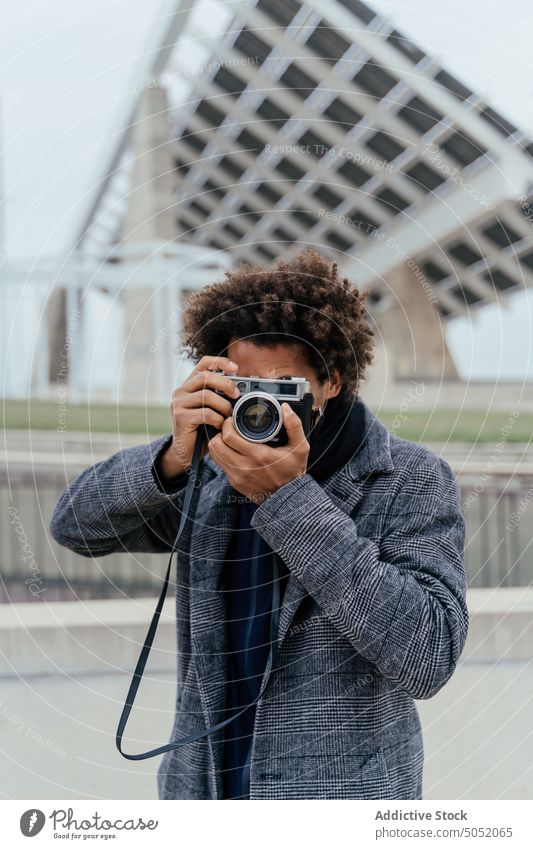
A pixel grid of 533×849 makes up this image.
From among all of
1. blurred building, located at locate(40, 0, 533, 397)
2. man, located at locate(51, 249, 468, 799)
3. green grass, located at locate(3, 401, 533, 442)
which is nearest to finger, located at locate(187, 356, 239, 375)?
man, located at locate(51, 249, 468, 799)

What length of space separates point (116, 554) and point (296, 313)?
275 cm

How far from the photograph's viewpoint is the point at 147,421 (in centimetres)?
309

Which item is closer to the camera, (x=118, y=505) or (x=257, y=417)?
(x=257, y=417)

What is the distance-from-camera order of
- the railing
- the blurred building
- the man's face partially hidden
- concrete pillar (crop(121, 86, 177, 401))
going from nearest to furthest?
the man's face partially hidden, the blurred building, concrete pillar (crop(121, 86, 177, 401)), the railing

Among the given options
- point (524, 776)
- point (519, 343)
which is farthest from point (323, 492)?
point (524, 776)

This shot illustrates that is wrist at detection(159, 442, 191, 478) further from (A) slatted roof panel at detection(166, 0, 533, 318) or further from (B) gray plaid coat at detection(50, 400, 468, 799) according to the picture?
(A) slatted roof panel at detection(166, 0, 533, 318)

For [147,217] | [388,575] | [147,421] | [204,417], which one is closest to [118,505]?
[204,417]

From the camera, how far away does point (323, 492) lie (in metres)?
1.32

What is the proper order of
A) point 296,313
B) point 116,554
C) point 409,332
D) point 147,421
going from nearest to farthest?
point 296,313 < point 147,421 < point 116,554 < point 409,332

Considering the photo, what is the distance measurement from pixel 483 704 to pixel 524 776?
472mm

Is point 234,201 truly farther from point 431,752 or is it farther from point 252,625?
point 252,625

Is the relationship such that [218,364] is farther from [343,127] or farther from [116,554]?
[116,554]

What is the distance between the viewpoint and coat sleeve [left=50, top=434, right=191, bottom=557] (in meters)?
1.48

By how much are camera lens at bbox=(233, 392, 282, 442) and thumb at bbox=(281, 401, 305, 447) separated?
0.01 m
